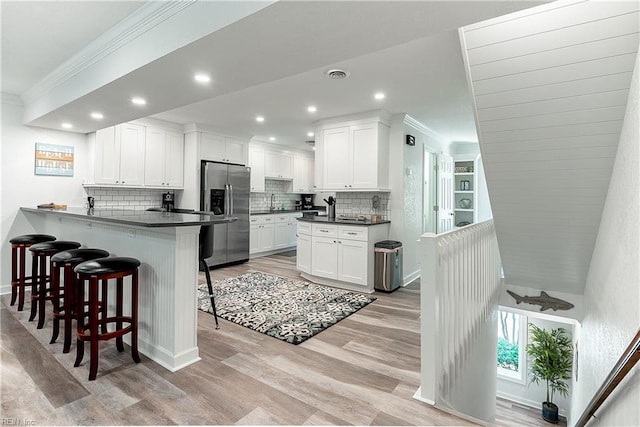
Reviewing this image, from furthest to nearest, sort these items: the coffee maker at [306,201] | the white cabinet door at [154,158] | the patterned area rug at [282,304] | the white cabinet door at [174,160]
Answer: the coffee maker at [306,201] < the white cabinet door at [174,160] < the white cabinet door at [154,158] < the patterned area rug at [282,304]

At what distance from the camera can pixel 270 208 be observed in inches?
291

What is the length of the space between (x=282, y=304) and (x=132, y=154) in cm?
334

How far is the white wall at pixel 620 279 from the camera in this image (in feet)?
4.92

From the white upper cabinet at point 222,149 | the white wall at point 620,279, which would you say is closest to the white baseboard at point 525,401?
the white wall at point 620,279

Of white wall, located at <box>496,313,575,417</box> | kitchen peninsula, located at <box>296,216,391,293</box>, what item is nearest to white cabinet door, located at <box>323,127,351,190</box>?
kitchen peninsula, located at <box>296,216,391,293</box>

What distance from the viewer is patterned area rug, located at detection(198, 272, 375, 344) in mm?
3016

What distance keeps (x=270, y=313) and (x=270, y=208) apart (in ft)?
14.0

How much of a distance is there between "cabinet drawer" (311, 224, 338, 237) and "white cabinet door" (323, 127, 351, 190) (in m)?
0.64

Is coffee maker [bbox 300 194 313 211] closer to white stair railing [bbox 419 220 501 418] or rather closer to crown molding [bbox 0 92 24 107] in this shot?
white stair railing [bbox 419 220 501 418]

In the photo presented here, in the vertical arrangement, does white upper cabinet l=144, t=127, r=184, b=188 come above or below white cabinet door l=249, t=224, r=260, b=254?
above

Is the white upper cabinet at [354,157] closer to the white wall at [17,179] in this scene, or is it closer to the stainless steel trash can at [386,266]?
the stainless steel trash can at [386,266]

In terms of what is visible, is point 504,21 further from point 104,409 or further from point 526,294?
point 526,294

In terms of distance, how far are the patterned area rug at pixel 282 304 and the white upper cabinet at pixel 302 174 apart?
331cm

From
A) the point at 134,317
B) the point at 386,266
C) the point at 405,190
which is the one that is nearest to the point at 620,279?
the point at 386,266
